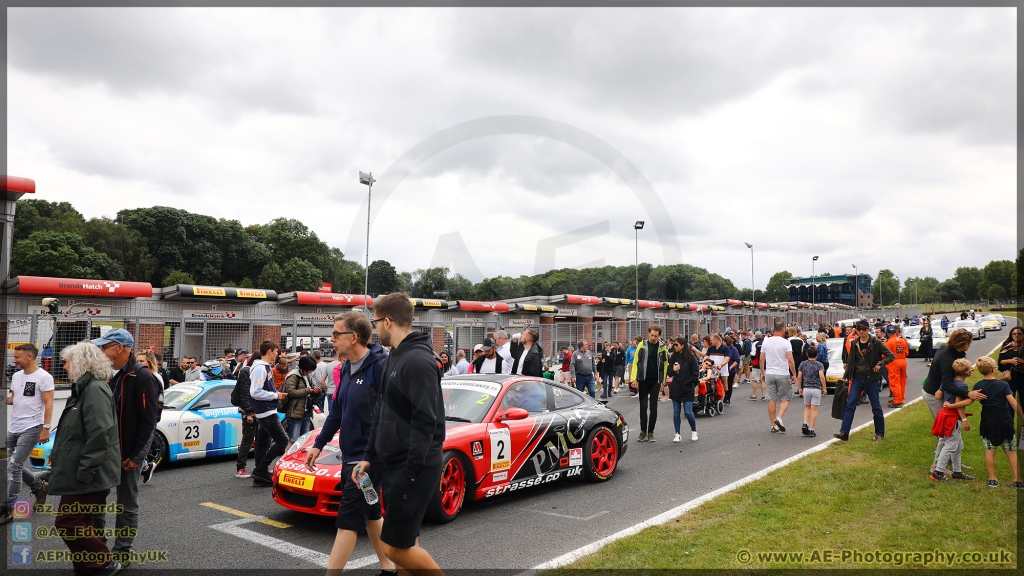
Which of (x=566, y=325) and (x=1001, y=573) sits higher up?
(x=566, y=325)

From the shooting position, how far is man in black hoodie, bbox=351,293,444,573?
3316mm

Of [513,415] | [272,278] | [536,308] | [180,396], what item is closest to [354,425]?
[513,415]

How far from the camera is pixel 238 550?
5105mm

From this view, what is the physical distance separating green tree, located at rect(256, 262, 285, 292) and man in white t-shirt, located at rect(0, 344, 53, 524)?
62.6m

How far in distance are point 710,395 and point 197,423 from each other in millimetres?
10284

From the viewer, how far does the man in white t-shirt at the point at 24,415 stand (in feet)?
19.1

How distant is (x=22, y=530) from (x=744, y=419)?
12.0 metres

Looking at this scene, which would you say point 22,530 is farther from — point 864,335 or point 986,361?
point 864,335

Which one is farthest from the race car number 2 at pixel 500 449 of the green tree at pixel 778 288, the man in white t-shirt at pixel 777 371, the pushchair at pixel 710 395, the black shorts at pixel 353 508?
the green tree at pixel 778 288

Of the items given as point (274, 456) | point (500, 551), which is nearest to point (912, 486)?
point (500, 551)

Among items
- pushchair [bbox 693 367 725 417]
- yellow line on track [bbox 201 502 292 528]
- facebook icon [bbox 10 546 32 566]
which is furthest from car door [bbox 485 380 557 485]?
pushchair [bbox 693 367 725 417]

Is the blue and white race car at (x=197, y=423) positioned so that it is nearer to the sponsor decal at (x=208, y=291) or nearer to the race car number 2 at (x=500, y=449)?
the race car number 2 at (x=500, y=449)

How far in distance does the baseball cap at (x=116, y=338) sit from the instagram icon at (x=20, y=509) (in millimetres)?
2392

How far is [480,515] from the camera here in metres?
6.15
